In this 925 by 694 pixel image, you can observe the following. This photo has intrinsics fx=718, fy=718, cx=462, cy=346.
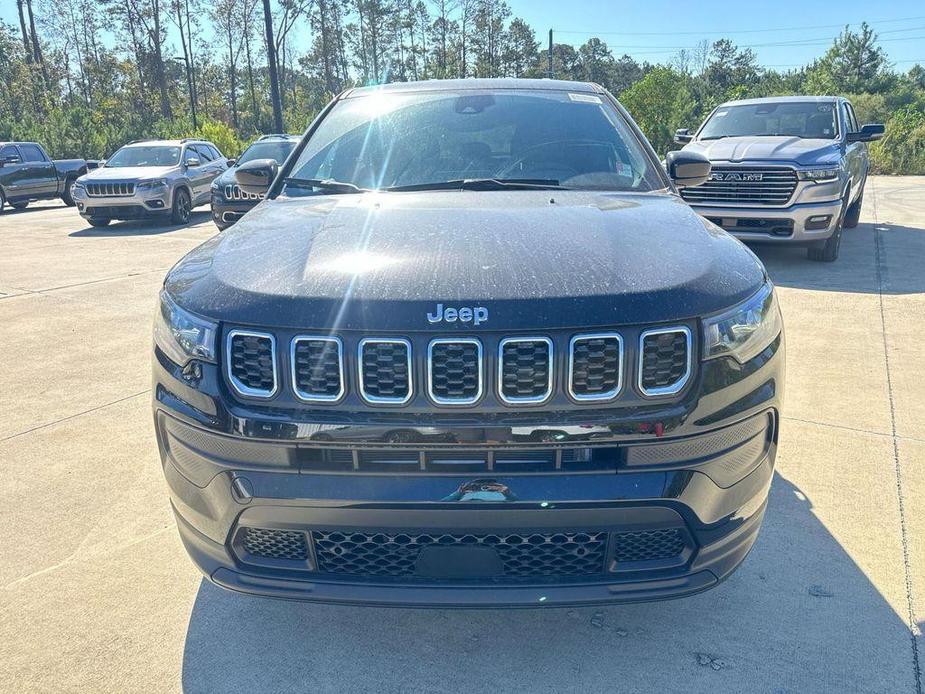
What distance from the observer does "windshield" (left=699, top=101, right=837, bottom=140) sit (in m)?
8.73

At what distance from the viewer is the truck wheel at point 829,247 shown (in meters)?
7.86

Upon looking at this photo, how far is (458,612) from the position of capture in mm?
2391

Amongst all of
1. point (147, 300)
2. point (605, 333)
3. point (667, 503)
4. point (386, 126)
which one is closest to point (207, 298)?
point (605, 333)

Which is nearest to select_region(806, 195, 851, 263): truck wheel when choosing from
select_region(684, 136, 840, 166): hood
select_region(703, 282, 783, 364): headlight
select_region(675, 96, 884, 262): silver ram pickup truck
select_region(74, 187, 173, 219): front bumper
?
select_region(675, 96, 884, 262): silver ram pickup truck

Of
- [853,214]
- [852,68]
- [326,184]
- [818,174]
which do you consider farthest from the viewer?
[852,68]

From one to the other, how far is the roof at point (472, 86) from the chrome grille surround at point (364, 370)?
2.15 m

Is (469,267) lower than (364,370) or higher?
higher

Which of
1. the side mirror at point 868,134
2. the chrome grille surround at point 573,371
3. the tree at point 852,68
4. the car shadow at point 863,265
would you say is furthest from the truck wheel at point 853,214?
the tree at point 852,68

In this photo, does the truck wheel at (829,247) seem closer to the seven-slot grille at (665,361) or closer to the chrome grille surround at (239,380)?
the seven-slot grille at (665,361)

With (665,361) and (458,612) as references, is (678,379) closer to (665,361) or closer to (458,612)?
(665,361)

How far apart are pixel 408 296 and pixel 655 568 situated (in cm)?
94

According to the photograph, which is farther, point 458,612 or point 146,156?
point 146,156

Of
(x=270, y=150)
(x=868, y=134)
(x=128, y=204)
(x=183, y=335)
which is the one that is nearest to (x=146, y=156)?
(x=128, y=204)

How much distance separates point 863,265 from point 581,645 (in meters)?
7.27
